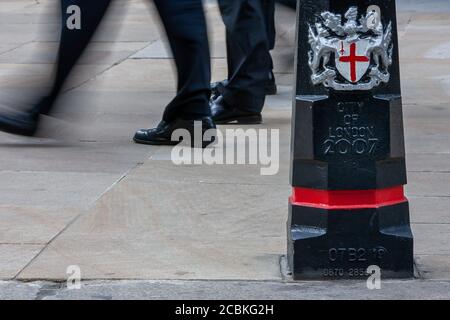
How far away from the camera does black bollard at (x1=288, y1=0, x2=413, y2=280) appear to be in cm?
469

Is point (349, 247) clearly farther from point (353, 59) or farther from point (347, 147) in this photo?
point (353, 59)

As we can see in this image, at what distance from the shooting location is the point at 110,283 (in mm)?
4836

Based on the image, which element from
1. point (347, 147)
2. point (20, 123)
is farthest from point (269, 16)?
point (347, 147)

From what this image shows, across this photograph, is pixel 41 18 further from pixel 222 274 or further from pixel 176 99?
pixel 222 274

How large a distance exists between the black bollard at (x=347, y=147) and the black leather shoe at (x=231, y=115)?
290 centimetres

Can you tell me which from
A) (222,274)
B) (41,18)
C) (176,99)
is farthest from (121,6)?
(222,274)

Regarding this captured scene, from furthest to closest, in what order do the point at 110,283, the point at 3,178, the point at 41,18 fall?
the point at 41,18 < the point at 3,178 < the point at 110,283

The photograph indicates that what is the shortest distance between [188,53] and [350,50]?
245 cm

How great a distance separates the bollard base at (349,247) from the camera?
4.88 m

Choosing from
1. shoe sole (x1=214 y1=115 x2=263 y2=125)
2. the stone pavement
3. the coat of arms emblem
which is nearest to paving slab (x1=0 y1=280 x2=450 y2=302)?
the stone pavement

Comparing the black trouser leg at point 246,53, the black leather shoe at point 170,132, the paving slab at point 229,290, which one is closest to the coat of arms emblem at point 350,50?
the paving slab at point 229,290

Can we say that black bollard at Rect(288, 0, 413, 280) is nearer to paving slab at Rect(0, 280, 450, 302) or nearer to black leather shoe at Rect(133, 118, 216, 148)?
paving slab at Rect(0, 280, 450, 302)

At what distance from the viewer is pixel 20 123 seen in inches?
283
